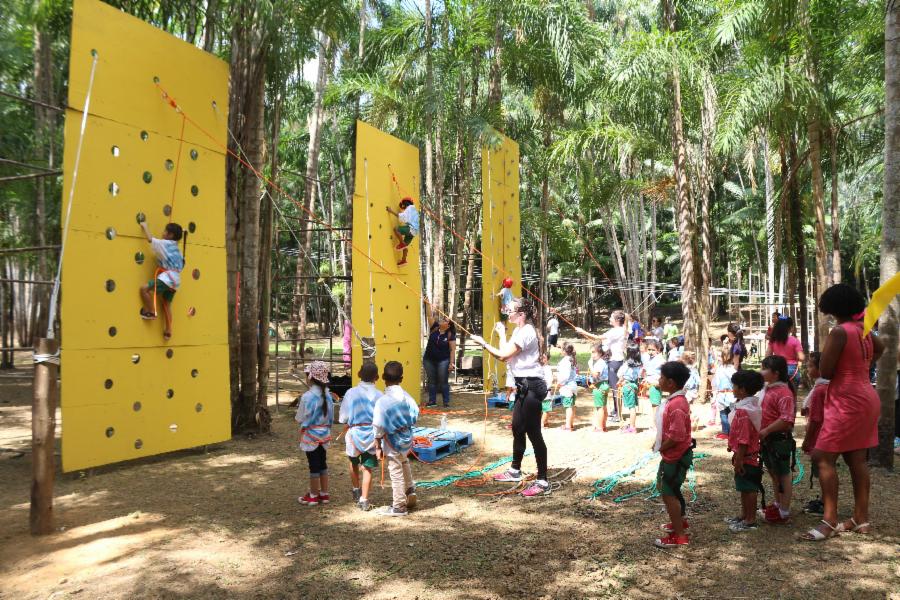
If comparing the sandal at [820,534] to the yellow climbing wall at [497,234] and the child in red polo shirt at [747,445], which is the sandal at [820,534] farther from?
the yellow climbing wall at [497,234]

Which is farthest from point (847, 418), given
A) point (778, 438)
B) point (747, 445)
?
point (747, 445)

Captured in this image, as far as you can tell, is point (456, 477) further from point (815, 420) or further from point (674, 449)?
point (815, 420)

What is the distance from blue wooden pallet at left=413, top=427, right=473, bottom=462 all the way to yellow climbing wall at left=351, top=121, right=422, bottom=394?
1491 millimetres

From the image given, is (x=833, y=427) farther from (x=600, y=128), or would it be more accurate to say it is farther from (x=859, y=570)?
(x=600, y=128)

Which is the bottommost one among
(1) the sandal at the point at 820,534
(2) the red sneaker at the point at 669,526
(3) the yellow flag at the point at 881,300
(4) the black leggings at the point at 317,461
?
(1) the sandal at the point at 820,534

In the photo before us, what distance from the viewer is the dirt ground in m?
4.05

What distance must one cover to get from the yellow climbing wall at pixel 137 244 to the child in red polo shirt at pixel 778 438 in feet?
19.7

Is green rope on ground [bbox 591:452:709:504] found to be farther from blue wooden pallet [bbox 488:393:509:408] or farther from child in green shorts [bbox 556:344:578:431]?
blue wooden pallet [bbox 488:393:509:408]

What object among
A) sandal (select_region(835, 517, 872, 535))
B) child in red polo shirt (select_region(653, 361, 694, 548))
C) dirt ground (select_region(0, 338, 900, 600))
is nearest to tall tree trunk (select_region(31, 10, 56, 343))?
dirt ground (select_region(0, 338, 900, 600))

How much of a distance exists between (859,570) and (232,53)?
9.04 metres

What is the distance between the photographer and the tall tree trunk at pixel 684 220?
42.9 ft

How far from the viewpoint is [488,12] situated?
51.3ft

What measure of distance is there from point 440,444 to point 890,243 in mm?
5250

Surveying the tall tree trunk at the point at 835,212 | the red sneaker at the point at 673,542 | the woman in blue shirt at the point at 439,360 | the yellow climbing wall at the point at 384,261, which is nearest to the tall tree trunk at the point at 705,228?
the tall tree trunk at the point at 835,212
